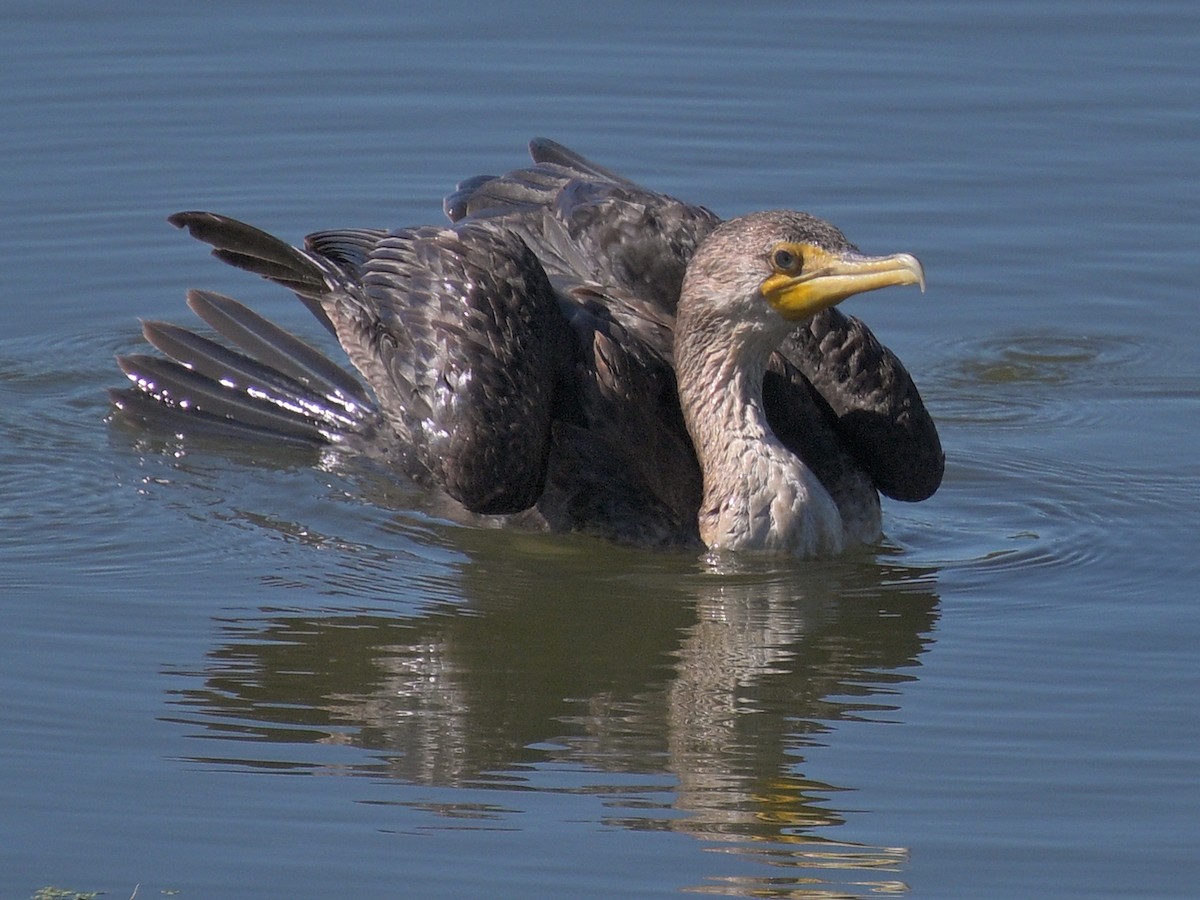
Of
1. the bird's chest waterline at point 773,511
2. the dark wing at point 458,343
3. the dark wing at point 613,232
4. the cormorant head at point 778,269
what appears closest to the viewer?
the cormorant head at point 778,269

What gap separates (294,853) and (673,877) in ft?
3.16

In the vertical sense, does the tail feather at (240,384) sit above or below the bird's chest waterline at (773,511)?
above

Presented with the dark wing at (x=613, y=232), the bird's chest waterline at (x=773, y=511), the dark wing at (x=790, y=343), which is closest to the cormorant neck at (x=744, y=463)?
the bird's chest waterline at (x=773, y=511)

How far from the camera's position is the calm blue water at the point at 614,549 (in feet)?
20.4

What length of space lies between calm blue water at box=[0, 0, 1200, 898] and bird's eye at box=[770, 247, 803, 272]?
3.70 ft

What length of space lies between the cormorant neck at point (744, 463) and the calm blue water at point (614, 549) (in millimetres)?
170

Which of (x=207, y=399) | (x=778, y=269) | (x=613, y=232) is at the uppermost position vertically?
(x=613, y=232)

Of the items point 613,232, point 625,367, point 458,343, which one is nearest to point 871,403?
point 625,367

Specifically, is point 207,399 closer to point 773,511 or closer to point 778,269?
point 773,511

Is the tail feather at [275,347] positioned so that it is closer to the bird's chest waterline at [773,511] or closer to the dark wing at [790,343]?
the dark wing at [790,343]

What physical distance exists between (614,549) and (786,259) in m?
1.31

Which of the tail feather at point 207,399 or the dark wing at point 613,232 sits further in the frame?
the tail feather at point 207,399

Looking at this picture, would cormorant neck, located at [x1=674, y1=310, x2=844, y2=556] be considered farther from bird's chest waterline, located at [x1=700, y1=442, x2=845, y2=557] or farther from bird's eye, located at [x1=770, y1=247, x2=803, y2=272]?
bird's eye, located at [x1=770, y1=247, x2=803, y2=272]

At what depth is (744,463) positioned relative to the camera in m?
8.73
